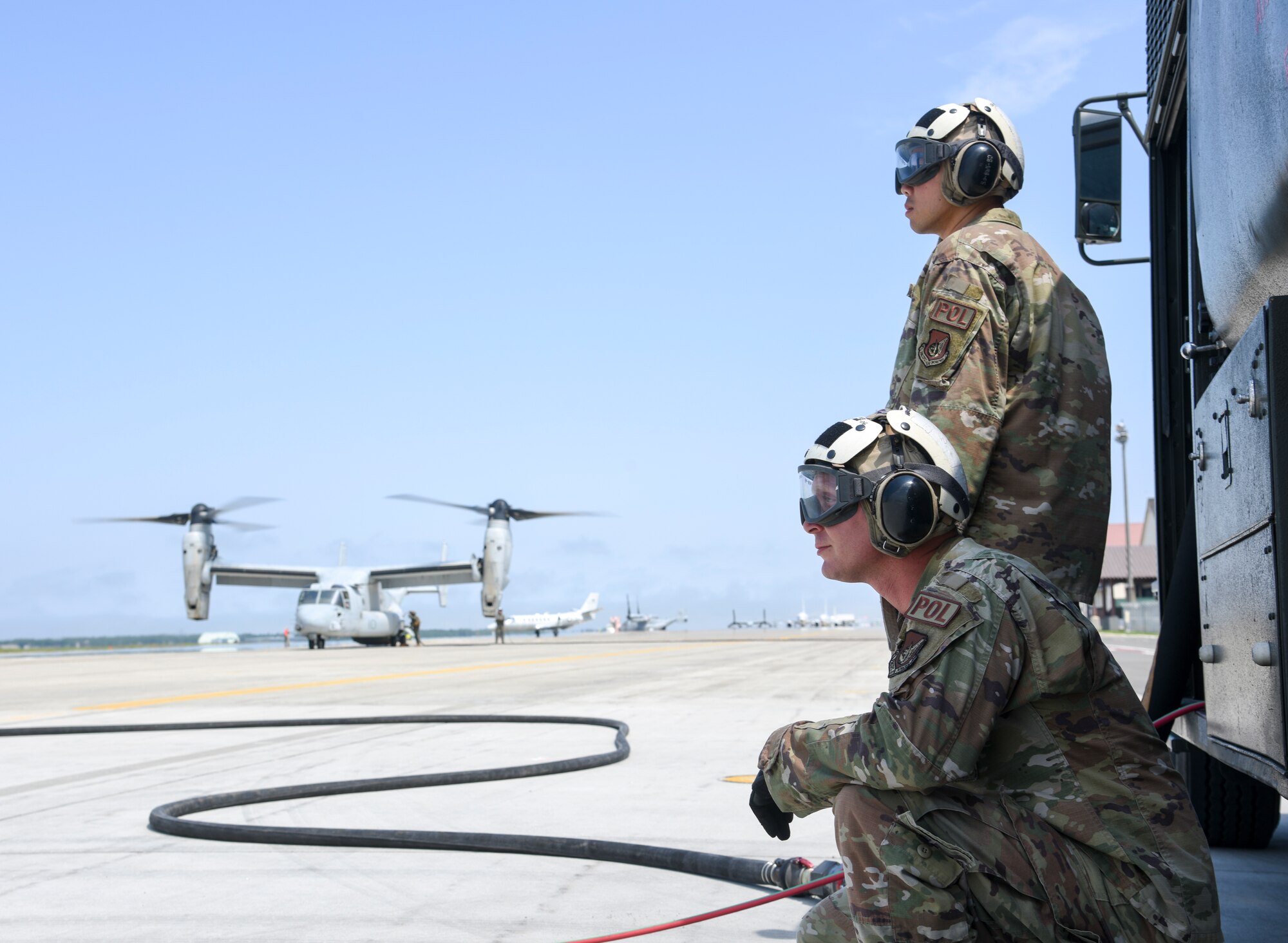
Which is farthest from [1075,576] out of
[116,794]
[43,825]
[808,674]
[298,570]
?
[298,570]

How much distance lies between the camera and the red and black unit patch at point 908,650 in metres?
2.11

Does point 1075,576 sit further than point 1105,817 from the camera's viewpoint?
Yes

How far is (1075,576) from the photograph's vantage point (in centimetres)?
324

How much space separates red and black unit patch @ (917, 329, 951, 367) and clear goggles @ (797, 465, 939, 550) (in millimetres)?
904

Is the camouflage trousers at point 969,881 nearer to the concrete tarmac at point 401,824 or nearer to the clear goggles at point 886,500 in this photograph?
the clear goggles at point 886,500

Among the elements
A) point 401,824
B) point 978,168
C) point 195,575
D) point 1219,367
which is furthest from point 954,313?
point 195,575

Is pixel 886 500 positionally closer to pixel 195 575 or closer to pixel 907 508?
pixel 907 508

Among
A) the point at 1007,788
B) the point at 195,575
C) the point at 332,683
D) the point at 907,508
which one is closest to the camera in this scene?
the point at 1007,788

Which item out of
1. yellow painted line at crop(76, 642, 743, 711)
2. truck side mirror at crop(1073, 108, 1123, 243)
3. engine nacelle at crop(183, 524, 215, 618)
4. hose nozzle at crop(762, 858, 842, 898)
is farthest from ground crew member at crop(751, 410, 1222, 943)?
engine nacelle at crop(183, 524, 215, 618)

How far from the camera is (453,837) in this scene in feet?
14.8

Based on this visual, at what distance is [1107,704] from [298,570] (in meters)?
53.1

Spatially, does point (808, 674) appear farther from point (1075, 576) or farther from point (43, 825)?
point (1075, 576)

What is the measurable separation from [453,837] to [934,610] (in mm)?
2950

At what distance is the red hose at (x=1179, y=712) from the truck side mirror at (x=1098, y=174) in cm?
229
